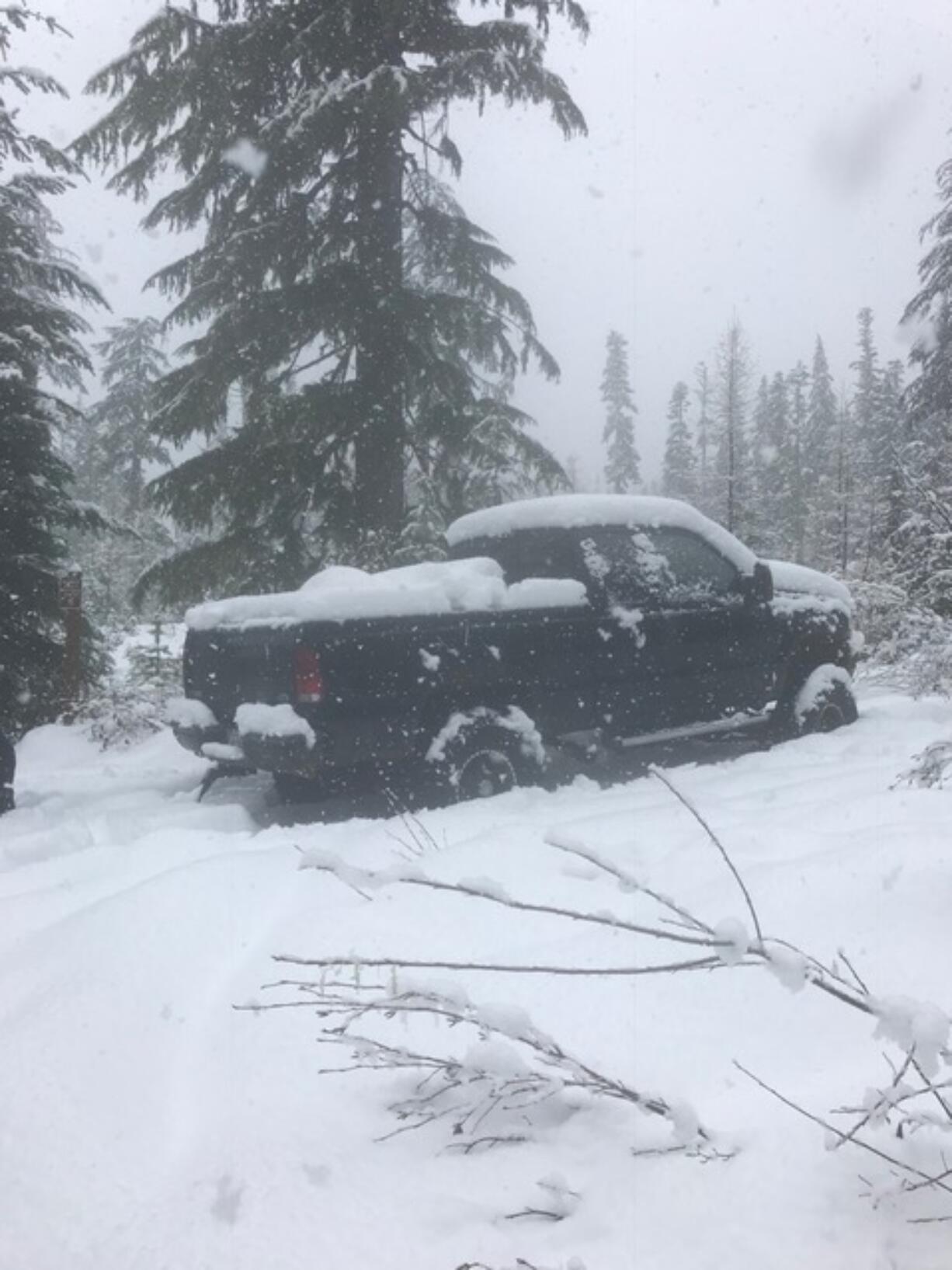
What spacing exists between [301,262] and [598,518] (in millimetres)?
6623

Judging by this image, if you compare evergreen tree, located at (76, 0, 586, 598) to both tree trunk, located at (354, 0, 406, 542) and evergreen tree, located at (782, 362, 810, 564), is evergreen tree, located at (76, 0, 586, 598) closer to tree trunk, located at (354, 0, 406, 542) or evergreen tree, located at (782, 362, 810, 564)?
tree trunk, located at (354, 0, 406, 542)

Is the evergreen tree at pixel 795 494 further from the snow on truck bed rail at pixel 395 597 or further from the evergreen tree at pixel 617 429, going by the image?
the snow on truck bed rail at pixel 395 597

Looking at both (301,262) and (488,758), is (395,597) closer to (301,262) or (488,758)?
(488,758)

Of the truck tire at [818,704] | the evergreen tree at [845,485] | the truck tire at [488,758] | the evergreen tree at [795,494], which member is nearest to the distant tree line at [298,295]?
the truck tire at [818,704]

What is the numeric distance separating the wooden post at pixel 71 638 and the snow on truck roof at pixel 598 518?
13.4ft

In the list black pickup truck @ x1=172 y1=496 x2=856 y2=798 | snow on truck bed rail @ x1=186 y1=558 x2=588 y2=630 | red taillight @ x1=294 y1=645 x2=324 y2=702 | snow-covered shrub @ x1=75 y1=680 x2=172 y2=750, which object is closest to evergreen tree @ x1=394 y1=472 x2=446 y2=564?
black pickup truck @ x1=172 y1=496 x2=856 y2=798

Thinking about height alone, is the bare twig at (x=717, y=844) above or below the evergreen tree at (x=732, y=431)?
below

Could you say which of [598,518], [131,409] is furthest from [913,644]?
[131,409]

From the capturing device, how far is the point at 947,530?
13.3 ft

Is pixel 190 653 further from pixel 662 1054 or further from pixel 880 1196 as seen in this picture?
pixel 880 1196

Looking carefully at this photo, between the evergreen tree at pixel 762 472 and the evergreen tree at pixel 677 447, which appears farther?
the evergreen tree at pixel 677 447

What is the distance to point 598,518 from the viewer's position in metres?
6.76

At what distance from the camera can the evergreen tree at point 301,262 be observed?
10.6 metres

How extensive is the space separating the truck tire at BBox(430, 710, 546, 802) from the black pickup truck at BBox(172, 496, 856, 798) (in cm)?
1
